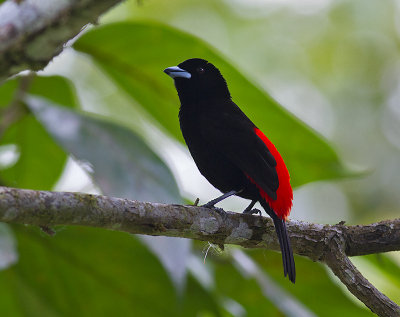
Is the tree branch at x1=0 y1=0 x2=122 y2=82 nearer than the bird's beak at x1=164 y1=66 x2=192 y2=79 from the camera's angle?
Yes

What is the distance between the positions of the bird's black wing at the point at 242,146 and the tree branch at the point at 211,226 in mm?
281

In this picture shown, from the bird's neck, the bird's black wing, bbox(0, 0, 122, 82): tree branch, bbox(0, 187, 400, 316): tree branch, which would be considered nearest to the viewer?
bbox(0, 0, 122, 82): tree branch

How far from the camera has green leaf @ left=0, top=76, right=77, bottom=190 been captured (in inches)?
169

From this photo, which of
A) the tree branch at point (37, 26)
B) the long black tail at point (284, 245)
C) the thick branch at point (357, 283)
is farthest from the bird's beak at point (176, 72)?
the tree branch at point (37, 26)

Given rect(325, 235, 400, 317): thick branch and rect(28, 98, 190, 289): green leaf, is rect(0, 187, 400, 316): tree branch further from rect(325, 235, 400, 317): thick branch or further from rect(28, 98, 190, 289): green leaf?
rect(28, 98, 190, 289): green leaf

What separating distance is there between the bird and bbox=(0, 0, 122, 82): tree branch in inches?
54.0

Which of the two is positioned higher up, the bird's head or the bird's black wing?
the bird's head

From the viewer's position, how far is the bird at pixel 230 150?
3.12 m

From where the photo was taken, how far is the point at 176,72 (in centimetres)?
367

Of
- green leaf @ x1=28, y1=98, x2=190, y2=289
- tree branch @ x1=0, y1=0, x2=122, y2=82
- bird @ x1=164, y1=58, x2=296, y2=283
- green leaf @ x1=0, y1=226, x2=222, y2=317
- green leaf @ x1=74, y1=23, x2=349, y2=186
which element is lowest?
green leaf @ x1=0, y1=226, x2=222, y2=317

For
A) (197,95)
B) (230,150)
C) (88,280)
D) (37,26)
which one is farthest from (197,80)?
(37,26)

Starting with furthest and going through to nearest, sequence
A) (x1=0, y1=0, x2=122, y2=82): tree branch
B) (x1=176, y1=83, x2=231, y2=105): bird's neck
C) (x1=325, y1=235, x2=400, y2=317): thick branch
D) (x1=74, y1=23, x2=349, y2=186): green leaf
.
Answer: (x1=74, y1=23, x2=349, y2=186): green leaf → (x1=176, y1=83, x2=231, y2=105): bird's neck → (x1=325, y1=235, x2=400, y2=317): thick branch → (x1=0, y1=0, x2=122, y2=82): tree branch

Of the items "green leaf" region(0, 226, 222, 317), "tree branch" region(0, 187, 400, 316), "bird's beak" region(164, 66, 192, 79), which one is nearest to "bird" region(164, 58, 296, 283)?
"bird's beak" region(164, 66, 192, 79)

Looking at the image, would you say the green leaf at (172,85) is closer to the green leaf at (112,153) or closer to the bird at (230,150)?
the bird at (230,150)
